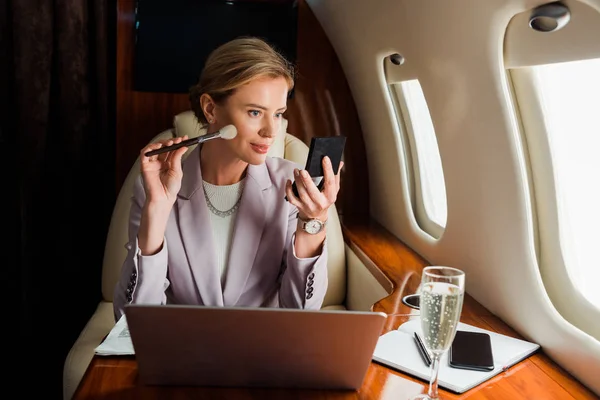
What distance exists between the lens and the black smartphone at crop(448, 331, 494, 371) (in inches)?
48.5

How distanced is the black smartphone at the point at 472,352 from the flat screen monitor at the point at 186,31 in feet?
5.24

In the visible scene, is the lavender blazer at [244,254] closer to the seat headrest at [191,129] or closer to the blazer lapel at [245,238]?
the blazer lapel at [245,238]

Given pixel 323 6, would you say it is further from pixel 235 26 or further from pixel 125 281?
pixel 125 281

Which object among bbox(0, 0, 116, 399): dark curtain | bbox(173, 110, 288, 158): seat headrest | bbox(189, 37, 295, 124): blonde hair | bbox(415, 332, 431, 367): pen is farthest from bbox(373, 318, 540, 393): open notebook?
bbox(0, 0, 116, 399): dark curtain

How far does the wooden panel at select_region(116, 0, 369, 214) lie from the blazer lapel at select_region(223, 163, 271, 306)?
38.1 inches

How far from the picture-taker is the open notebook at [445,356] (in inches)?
46.3

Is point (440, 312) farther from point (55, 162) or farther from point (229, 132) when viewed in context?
point (55, 162)

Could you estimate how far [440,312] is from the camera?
3.18 ft

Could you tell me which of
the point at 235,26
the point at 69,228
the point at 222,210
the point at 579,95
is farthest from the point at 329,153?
the point at 69,228

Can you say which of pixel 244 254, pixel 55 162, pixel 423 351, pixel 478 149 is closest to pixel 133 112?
pixel 55 162

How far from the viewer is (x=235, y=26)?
8.34 feet

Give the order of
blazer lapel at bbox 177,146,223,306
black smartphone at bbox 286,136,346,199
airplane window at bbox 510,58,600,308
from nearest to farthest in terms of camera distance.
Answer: airplane window at bbox 510,58,600,308, black smartphone at bbox 286,136,346,199, blazer lapel at bbox 177,146,223,306

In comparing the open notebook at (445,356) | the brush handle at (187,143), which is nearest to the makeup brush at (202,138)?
the brush handle at (187,143)

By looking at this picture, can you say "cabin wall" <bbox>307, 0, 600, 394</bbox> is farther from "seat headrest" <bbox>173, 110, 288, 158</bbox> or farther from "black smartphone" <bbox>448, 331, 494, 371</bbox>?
"seat headrest" <bbox>173, 110, 288, 158</bbox>
